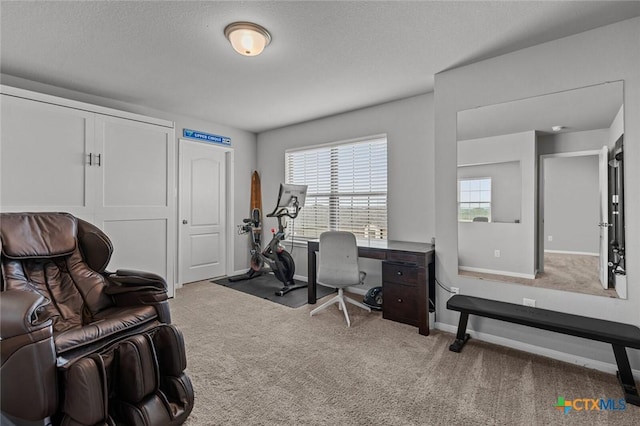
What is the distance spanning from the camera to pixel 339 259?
323 centimetres

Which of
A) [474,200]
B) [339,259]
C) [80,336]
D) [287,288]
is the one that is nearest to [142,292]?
[80,336]

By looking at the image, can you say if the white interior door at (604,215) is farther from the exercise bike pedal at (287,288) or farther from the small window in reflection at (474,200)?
the exercise bike pedal at (287,288)

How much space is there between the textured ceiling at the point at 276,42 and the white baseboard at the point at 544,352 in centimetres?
245

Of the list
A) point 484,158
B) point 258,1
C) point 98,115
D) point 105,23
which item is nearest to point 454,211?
point 484,158

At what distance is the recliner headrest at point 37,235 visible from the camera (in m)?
2.00

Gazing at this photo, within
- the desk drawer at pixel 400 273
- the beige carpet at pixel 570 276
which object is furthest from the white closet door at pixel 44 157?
Result: the beige carpet at pixel 570 276

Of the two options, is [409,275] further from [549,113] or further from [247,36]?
[247,36]

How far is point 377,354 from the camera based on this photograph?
97.5 inches

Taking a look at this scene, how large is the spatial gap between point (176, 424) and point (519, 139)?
3.24 meters

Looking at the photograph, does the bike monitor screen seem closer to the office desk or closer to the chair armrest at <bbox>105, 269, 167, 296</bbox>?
the office desk

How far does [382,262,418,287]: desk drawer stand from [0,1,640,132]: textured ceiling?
1.91 metres

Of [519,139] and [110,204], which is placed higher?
[519,139]

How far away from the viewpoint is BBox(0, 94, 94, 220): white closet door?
9.35ft

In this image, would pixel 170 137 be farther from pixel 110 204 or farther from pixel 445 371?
pixel 445 371
